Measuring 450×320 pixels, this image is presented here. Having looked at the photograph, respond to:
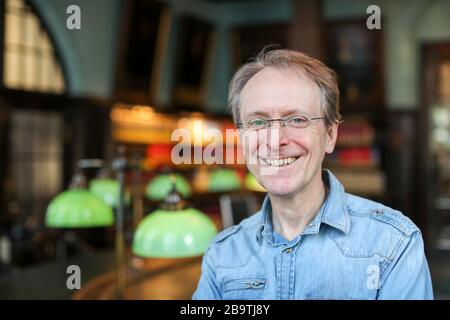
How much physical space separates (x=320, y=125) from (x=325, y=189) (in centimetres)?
16

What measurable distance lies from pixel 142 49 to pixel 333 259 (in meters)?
4.74

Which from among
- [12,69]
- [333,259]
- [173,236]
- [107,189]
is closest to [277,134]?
[333,259]

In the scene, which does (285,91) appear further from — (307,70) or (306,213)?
(306,213)

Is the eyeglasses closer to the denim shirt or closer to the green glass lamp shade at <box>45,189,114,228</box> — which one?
the denim shirt

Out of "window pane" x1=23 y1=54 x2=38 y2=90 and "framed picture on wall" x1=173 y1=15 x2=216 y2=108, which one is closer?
"window pane" x1=23 y1=54 x2=38 y2=90

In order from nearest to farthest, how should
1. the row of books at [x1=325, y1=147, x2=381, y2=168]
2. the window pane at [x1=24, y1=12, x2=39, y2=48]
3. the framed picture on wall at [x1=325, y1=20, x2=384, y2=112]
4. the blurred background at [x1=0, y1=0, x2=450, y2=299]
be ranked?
the blurred background at [x1=0, y1=0, x2=450, y2=299] < the window pane at [x1=24, y1=12, x2=39, y2=48] < the framed picture on wall at [x1=325, y1=20, x2=384, y2=112] < the row of books at [x1=325, y1=147, x2=381, y2=168]

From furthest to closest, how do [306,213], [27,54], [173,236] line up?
[27,54]
[173,236]
[306,213]

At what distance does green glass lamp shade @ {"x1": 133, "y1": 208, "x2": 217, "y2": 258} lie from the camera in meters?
1.75

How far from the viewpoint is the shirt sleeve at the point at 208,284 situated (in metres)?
1.35

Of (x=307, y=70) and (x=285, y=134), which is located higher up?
(x=307, y=70)

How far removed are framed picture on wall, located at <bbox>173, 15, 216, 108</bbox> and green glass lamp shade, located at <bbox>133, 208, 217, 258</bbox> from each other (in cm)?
461

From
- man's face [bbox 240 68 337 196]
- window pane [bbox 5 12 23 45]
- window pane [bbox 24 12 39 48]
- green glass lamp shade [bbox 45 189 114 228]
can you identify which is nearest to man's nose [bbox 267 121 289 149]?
man's face [bbox 240 68 337 196]

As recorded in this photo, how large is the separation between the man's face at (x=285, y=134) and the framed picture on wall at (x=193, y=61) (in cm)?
506

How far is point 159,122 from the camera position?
6.36 metres
